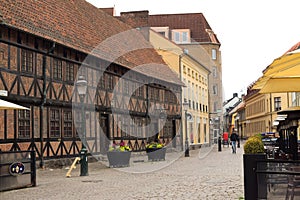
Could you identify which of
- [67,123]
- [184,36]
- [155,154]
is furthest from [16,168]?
[184,36]

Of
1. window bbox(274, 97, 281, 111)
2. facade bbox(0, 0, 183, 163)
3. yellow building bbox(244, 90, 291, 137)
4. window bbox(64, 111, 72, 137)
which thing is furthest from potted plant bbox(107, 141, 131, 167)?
window bbox(274, 97, 281, 111)

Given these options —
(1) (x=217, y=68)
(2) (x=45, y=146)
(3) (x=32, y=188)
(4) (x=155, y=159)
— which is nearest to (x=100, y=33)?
(4) (x=155, y=159)

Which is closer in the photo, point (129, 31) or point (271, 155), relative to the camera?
point (271, 155)

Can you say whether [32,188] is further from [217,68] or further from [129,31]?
[217,68]

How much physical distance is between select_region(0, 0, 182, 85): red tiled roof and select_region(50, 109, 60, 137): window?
9.42 ft

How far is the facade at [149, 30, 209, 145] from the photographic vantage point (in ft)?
146

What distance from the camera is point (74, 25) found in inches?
1019

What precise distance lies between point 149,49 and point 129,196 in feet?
98.4

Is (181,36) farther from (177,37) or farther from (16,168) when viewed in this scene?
(16,168)

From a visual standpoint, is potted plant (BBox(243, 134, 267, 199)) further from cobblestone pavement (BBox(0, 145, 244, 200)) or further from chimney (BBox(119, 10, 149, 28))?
chimney (BBox(119, 10, 149, 28))

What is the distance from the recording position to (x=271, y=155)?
44.7ft

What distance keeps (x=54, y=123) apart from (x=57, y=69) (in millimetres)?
2235

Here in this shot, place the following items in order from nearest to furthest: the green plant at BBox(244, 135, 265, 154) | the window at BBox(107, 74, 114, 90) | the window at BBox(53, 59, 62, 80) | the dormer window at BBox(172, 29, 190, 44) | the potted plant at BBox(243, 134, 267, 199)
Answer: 1. the potted plant at BBox(243, 134, 267, 199)
2. the green plant at BBox(244, 135, 265, 154)
3. the window at BBox(53, 59, 62, 80)
4. the window at BBox(107, 74, 114, 90)
5. the dormer window at BBox(172, 29, 190, 44)

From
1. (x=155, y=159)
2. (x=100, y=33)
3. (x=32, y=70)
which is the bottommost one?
(x=155, y=159)
